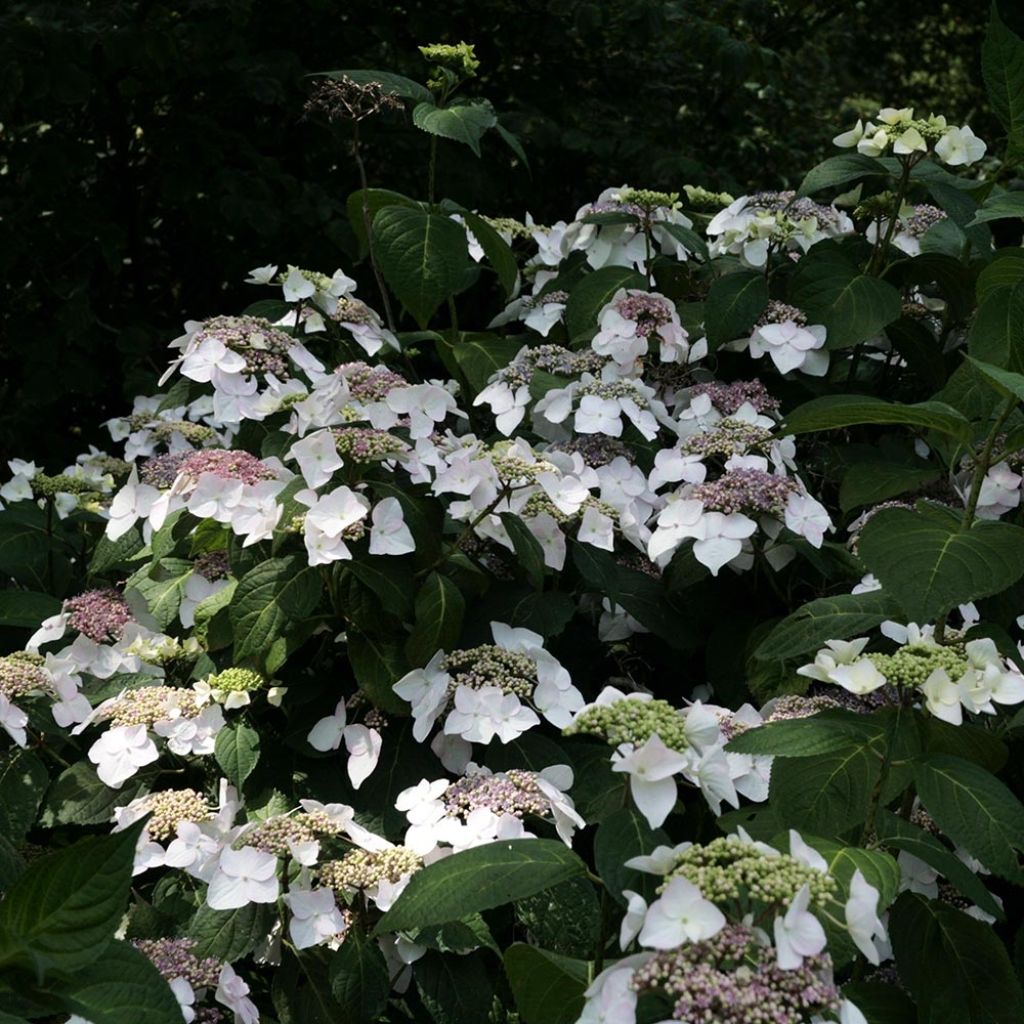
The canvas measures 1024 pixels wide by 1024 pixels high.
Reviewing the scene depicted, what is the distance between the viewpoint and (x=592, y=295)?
2266mm

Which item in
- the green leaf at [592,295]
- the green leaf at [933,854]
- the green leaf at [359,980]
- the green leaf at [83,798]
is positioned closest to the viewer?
the green leaf at [933,854]

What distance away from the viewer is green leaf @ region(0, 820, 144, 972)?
1005 millimetres

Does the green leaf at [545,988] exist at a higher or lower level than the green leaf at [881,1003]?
higher

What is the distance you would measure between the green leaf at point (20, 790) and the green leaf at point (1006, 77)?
1.49m

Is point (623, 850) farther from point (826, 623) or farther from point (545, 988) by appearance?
point (826, 623)

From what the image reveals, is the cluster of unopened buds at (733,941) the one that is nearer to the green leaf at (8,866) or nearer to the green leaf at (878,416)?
the green leaf at (878,416)

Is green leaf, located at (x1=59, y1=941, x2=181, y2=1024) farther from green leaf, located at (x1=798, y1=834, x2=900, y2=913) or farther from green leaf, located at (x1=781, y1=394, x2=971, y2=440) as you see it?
green leaf, located at (x1=781, y1=394, x2=971, y2=440)

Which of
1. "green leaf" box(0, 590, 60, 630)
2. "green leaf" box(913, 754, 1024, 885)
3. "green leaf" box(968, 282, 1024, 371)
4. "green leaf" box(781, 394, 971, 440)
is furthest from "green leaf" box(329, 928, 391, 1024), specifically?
"green leaf" box(968, 282, 1024, 371)

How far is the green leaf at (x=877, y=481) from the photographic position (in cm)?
193

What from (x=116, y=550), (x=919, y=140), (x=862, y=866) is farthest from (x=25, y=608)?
(x=919, y=140)

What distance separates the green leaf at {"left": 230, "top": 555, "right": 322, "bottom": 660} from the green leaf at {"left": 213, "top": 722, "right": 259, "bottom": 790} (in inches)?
3.6

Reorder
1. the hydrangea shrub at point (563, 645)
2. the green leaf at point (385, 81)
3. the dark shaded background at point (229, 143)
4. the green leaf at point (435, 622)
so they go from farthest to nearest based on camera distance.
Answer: the dark shaded background at point (229, 143)
the green leaf at point (385, 81)
the green leaf at point (435, 622)
the hydrangea shrub at point (563, 645)

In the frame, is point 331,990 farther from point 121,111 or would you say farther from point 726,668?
point 121,111


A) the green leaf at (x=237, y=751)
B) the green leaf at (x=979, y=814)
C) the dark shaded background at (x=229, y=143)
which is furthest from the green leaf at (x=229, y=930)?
the dark shaded background at (x=229, y=143)
